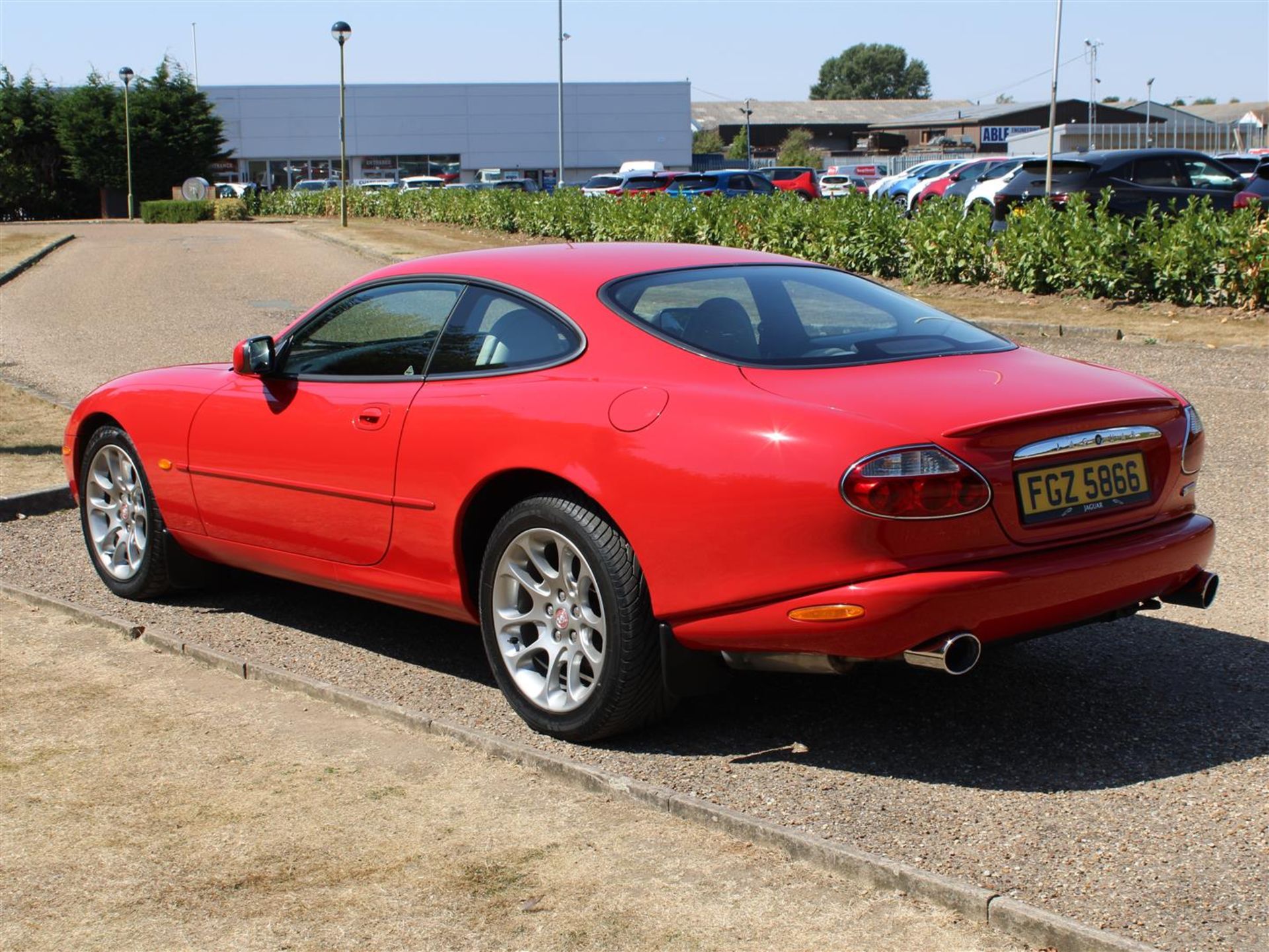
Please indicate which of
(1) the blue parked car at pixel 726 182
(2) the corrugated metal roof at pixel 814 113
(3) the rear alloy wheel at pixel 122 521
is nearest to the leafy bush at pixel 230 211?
(1) the blue parked car at pixel 726 182

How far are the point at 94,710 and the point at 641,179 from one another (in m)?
36.6

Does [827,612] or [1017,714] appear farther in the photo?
[1017,714]

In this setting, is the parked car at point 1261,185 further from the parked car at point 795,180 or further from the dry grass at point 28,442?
the parked car at point 795,180

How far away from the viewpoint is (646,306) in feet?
15.7

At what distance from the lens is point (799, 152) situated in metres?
91.4

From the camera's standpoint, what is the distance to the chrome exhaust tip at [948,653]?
3.96 meters

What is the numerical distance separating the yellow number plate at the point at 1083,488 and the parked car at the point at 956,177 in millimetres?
29984

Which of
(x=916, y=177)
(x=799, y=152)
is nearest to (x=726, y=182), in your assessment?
(x=916, y=177)

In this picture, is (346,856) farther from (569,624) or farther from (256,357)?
(256,357)

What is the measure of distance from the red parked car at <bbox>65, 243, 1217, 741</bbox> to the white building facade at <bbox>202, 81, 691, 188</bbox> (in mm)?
82441

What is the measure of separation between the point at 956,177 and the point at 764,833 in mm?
35130

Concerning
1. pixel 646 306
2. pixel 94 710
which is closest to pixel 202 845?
pixel 94 710

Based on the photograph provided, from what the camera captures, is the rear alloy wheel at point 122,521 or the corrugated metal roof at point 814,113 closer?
the rear alloy wheel at point 122,521

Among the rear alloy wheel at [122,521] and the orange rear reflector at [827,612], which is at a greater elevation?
the orange rear reflector at [827,612]
